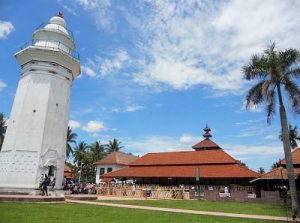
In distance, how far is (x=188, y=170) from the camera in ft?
116

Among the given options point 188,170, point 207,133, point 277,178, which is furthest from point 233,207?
point 207,133

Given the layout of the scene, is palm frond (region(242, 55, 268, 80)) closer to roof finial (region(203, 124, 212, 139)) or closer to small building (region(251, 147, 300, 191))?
small building (region(251, 147, 300, 191))

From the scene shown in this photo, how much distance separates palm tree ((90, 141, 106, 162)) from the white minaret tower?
4179 centimetres

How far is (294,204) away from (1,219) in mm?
15044

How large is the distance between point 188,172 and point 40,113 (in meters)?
18.6

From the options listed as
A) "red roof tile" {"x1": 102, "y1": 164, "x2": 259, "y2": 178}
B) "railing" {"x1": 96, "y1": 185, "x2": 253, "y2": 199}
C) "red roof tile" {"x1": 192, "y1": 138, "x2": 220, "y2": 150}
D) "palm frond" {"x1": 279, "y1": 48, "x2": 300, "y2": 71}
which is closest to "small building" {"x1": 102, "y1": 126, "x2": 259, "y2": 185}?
"red roof tile" {"x1": 102, "y1": 164, "x2": 259, "y2": 178}

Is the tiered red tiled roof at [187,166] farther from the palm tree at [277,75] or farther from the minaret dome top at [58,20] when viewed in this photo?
the minaret dome top at [58,20]

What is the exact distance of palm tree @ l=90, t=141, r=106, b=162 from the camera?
66562mm

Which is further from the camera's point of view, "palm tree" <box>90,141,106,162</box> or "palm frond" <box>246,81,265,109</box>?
"palm tree" <box>90,141,106,162</box>

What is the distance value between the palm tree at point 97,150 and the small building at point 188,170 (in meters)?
25.3

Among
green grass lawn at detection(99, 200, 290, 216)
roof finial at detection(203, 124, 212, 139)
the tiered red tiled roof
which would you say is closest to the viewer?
green grass lawn at detection(99, 200, 290, 216)

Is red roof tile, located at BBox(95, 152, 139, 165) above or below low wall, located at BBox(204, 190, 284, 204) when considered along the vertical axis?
above

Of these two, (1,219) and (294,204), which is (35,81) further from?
(294,204)

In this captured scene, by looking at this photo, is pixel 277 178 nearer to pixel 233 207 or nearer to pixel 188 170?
pixel 233 207
